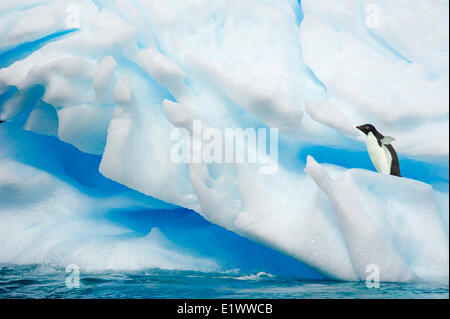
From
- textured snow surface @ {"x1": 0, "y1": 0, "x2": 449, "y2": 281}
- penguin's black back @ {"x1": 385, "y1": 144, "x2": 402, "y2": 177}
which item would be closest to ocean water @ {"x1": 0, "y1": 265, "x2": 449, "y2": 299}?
textured snow surface @ {"x1": 0, "y1": 0, "x2": 449, "y2": 281}

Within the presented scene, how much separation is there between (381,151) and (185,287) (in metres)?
0.99

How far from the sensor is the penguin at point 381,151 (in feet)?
6.59

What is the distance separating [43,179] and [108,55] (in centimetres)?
73

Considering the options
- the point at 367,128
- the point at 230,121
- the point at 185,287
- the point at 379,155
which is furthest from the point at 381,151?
the point at 185,287

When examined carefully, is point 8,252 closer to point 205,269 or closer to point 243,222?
point 205,269

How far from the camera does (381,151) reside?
2012 mm

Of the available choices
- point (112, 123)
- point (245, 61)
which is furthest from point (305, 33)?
point (112, 123)

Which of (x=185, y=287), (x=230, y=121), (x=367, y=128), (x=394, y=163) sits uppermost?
(x=230, y=121)

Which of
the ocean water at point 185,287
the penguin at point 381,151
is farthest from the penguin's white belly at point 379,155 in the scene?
the ocean water at point 185,287

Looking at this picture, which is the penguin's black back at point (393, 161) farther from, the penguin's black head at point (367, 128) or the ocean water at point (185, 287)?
the ocean water at point (185, 287)

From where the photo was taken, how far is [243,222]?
1.92m

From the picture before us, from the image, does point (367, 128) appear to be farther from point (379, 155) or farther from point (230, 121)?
point (230, 121)

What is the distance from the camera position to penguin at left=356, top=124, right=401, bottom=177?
201 cm

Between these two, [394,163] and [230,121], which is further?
[230,121]
